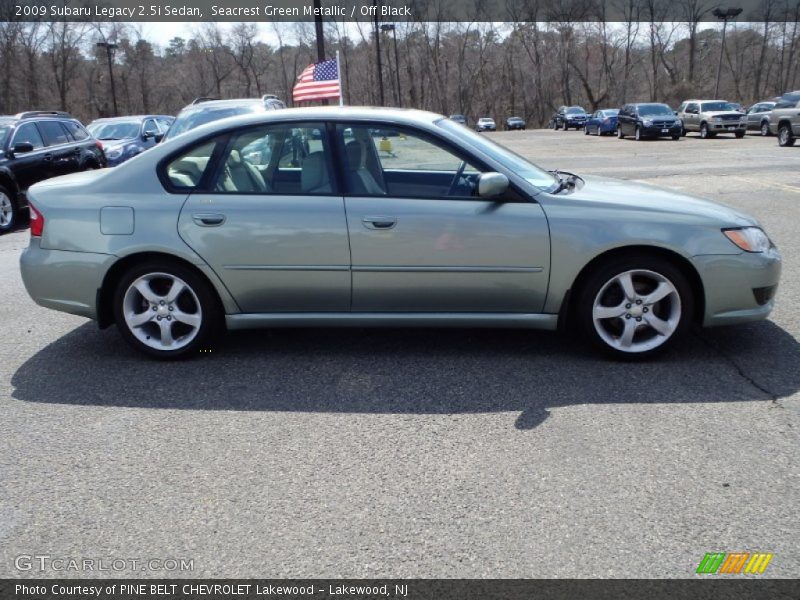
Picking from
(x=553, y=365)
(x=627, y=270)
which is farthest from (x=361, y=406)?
(x=627, y=270)

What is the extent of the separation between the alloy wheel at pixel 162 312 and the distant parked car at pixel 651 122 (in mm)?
31928

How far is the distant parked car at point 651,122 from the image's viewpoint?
33.0m

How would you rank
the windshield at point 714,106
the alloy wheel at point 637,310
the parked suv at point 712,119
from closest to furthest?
the alloy wheel at point 637,310
the parked suv at point 712,119
the windshield at point 714,106

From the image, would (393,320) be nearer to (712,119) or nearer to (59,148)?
(59,148)

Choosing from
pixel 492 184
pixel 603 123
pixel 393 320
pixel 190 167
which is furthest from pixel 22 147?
pixel 603 123

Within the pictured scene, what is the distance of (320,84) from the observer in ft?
59.4

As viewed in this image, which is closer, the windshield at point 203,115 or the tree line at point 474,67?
the windshield at point 203,115

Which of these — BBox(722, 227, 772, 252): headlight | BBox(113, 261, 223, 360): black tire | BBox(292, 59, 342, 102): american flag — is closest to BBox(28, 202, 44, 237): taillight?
BBox(113, 261, 223, 360): black tire

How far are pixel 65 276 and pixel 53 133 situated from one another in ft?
30.6

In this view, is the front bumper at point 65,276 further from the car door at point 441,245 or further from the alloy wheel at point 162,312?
the car door at point 441,245

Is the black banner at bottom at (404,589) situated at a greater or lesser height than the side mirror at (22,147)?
lesser

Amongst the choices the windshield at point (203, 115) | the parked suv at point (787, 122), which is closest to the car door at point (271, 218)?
the windshield at point (203, 115)

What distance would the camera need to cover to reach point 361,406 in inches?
160

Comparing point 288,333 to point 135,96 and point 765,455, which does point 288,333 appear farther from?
A: point 135,96
